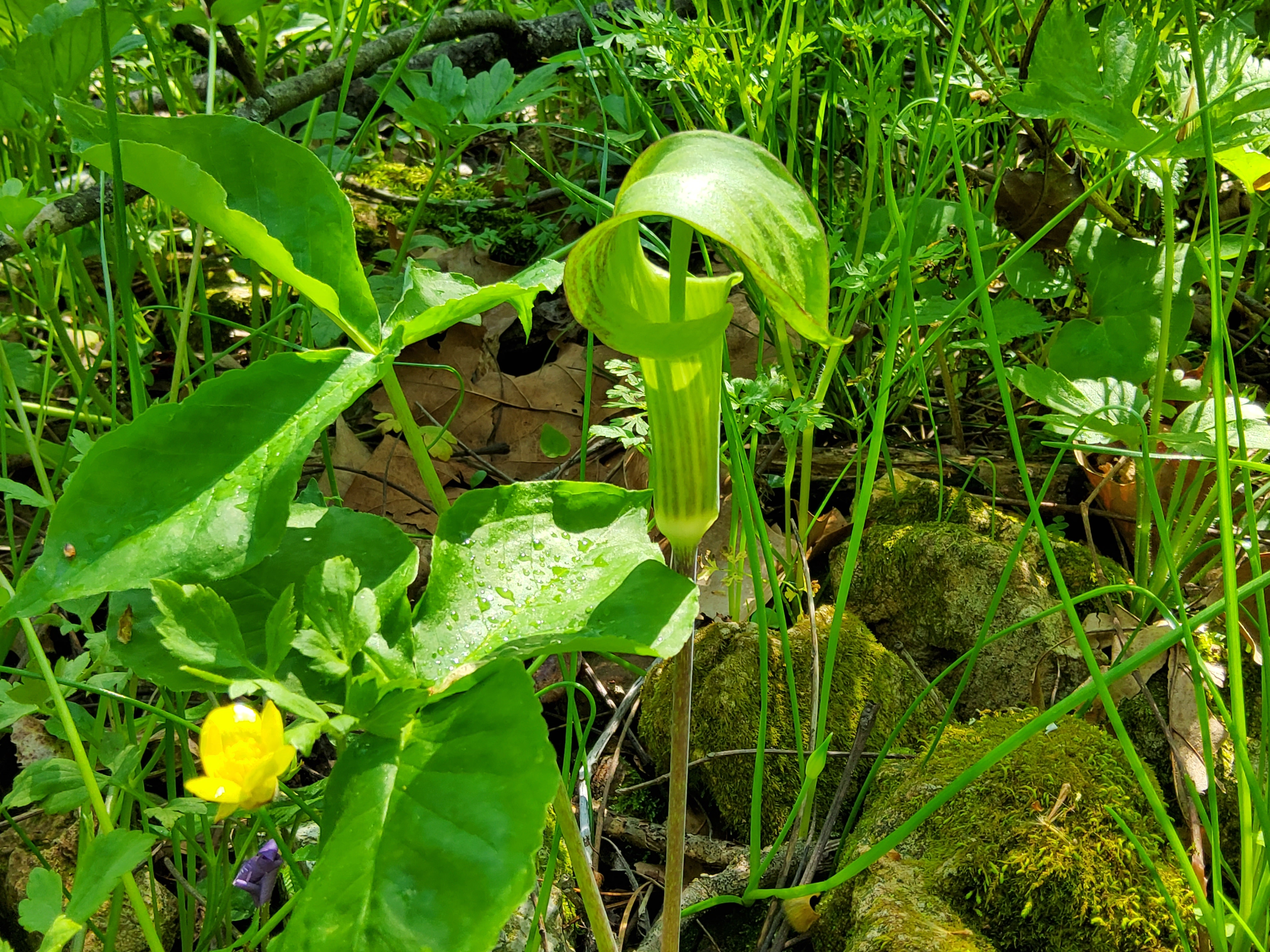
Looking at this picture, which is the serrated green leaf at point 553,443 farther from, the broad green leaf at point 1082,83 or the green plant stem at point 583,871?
the green plant stem at point 583,871

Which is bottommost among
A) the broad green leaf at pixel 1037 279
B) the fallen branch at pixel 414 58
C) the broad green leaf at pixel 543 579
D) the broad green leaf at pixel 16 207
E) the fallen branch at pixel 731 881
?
the fallen branch at pixel 731 881

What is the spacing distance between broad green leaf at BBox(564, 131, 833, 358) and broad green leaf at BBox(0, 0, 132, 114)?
4.13ft

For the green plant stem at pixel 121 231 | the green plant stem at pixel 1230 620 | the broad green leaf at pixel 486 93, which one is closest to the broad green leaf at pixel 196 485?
the green plant stem at pixel 121 231

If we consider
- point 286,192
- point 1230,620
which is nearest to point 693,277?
point 286,192

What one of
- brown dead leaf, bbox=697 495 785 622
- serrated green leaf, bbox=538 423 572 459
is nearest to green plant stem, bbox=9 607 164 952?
brown dead leaf, bbox=697 495 785 622

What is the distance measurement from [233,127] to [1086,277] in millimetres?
1511

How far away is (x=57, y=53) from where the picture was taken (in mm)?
1473

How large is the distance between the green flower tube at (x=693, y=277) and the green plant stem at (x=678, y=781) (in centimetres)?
14

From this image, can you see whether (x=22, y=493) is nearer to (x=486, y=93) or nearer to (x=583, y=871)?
(x=583, y=871)

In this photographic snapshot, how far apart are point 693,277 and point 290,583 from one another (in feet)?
1.46

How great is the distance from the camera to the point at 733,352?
A: 2.32 meters

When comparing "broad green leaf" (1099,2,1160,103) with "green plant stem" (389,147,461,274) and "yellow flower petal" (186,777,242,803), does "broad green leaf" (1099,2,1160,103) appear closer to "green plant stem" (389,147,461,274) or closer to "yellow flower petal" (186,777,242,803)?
"green plant stem" (389,147,461,274)

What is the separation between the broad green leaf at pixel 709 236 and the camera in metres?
0.56

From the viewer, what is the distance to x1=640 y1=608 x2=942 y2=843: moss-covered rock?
144 centimetres
